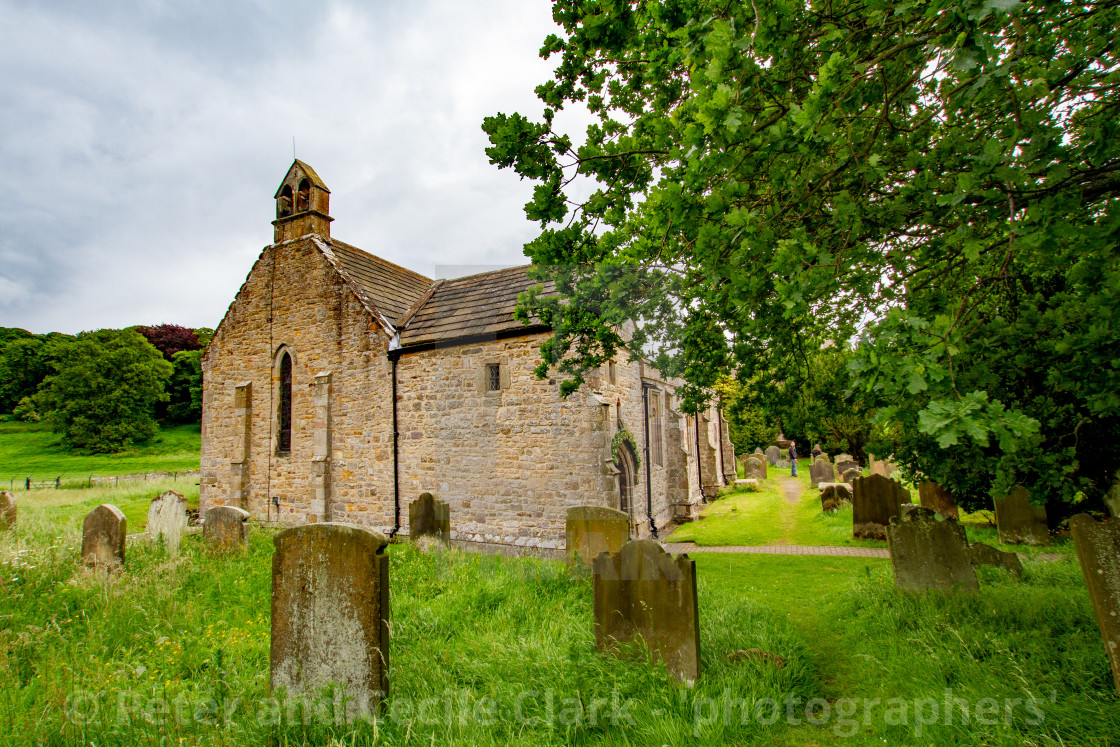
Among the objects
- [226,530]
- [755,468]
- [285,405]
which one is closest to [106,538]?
[226,530]

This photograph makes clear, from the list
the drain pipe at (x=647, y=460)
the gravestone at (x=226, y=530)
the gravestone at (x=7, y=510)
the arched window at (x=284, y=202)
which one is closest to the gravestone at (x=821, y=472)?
the drain pipe at (x=647, y=460)

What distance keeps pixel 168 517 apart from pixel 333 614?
7616 millimetres

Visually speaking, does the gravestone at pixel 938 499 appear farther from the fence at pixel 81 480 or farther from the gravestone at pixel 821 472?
the fence at pixel 81 480

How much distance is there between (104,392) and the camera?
4044cm

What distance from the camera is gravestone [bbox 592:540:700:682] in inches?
171

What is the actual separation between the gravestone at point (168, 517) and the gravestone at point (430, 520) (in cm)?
418

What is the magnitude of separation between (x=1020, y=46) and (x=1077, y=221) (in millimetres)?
1819

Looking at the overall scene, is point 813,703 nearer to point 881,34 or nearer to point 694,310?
point 694,310

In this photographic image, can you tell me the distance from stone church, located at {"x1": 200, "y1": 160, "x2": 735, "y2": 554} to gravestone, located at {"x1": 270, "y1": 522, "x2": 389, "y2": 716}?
636cm

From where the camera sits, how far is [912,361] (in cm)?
271

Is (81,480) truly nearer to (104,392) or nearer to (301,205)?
(104,392)

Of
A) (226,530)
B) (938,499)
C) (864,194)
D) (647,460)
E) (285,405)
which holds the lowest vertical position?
(938,499)

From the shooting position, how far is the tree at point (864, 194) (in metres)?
2.89

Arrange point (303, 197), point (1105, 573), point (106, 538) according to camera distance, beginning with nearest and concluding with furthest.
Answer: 1. point (1105, 573)
2. point (106, 538)
3. point (303, 197)
